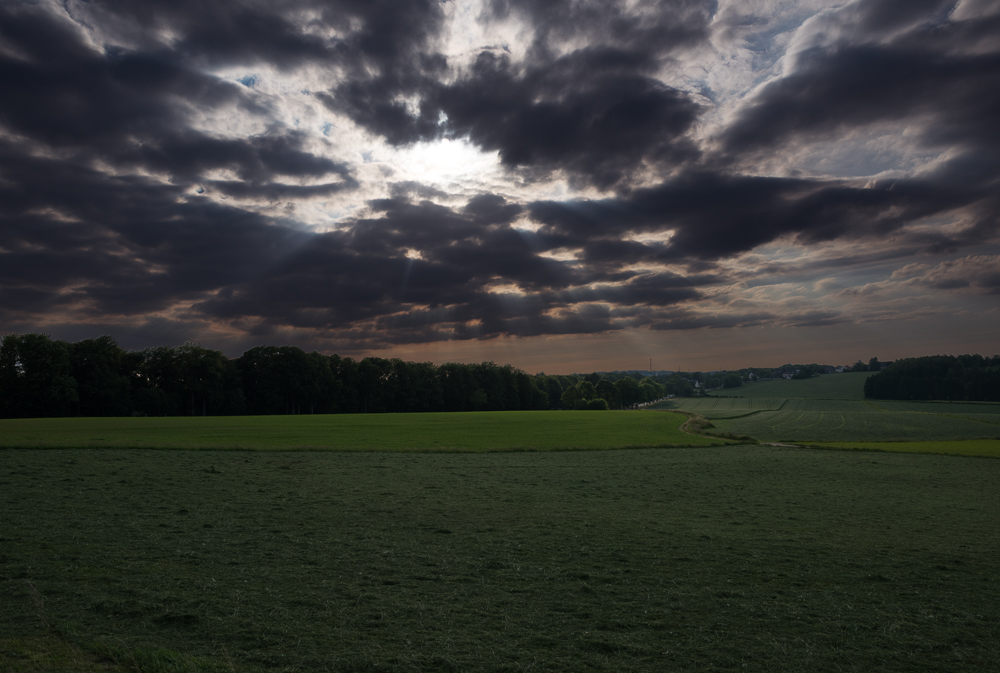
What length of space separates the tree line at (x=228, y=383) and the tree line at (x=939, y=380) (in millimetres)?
89242

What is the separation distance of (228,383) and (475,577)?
102m

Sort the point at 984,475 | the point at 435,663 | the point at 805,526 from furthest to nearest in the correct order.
→ 1. the point at 984,475
2. the point at 805,526
3. the point at 435,663

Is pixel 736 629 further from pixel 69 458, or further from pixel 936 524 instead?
pixel 69 458

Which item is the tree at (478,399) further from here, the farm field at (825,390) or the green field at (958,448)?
the farm field at (825,390)

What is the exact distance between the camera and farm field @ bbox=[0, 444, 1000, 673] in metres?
7.32

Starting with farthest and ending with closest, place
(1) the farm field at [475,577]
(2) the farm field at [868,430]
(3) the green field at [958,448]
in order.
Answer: (2) the farm field at [868,430]
(3) the green field at [958,448]
(1) the farm field at [475,577]

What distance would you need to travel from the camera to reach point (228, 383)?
99125 mm

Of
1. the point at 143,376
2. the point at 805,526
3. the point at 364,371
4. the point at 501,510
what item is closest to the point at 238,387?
the point at 143,376

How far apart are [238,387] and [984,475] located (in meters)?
105

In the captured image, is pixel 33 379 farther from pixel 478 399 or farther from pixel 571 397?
pixel 571 397

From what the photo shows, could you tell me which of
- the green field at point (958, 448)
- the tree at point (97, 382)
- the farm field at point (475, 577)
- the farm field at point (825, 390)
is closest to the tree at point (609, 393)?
the farm field at point (825, 390)

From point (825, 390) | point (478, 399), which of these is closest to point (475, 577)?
point (478, 399)

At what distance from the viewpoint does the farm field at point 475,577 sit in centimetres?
732

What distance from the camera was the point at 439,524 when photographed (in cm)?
1531
